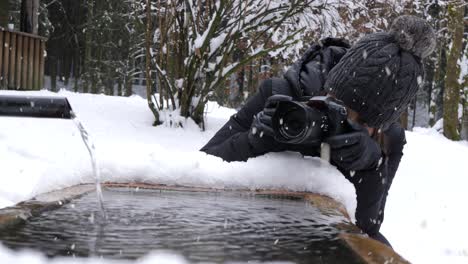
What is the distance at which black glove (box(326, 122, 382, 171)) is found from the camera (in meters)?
1.74

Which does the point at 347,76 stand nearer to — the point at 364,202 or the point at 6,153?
the point at 364,202

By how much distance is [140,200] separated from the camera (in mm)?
1731

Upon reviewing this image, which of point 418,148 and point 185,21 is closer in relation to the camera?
point 185,21

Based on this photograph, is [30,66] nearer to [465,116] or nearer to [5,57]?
[5,57]

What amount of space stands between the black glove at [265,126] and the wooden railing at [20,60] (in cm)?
777

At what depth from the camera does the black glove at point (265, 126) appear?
185cm

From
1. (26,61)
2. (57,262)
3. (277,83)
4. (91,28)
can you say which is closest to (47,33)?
(91,28)

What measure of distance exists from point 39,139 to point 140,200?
183 inches

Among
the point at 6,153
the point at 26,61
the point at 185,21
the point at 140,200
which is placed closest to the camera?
the point at 140,200

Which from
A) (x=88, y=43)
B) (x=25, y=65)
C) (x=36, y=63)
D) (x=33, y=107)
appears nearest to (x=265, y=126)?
(x=33, y=107)

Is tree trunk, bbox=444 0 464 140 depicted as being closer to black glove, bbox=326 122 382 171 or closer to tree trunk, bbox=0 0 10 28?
tree trunk, bbox=0 0 10 28

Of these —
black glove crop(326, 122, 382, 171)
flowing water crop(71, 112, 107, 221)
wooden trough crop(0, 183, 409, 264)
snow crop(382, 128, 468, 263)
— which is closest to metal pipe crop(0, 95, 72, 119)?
flowing water crop(71, 112, 107, 221)

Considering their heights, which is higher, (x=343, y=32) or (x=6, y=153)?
(x=343, y=32)

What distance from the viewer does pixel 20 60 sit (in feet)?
30.8
